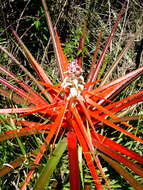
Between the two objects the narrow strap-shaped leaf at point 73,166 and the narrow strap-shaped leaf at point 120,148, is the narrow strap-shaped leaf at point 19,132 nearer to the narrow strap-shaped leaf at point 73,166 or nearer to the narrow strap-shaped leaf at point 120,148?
the narrow strap-shaped leaf at point 73,166

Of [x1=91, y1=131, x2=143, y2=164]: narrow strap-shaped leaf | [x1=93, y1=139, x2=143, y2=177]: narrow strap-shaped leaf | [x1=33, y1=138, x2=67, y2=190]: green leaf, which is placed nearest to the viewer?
[x1=33, y1=138, x2=67, y2=190]: green leaf

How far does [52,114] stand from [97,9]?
1.48m

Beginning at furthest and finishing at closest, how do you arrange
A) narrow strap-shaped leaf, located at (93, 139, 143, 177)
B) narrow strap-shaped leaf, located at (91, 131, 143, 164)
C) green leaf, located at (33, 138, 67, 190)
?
narrow strap-shaped leaf, located at (91, 131, 143, 164)
narrow strap-shaped leaf, located at (93, 139, 143, 177)
green leaf, located at (33, 138, 67, 190)

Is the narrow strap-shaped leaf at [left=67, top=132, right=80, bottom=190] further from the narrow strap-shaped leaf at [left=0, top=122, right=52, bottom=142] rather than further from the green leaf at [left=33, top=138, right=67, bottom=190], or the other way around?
the narrow strap-shaped leaf at [left=0, top=122, right=52, bottom=142]

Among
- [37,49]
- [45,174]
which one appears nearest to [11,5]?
[37,49]

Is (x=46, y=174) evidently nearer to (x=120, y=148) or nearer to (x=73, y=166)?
(x=73, y=166)

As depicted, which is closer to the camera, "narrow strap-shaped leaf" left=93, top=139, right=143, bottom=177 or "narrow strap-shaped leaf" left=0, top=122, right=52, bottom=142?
"narrow strap-shaped leaf" left=93, top=139, right=143, bottom=177

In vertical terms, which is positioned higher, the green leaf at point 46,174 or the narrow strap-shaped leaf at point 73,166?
the green leaf at point 46,174

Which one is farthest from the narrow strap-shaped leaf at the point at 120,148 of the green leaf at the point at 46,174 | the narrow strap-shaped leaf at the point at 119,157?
the green leaf at the point at 46,174

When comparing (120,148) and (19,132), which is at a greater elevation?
(19,132)

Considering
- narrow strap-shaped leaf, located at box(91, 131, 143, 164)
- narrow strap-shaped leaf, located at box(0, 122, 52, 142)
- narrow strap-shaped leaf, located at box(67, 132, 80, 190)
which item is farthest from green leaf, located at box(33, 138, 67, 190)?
narrow strap-shaped leaf, located at box(91, 131, 143, 164)

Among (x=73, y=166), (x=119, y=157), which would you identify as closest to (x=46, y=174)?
(x=73, y=166)

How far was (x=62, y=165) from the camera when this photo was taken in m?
1.21

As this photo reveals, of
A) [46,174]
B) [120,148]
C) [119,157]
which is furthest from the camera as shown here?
[120,148]
